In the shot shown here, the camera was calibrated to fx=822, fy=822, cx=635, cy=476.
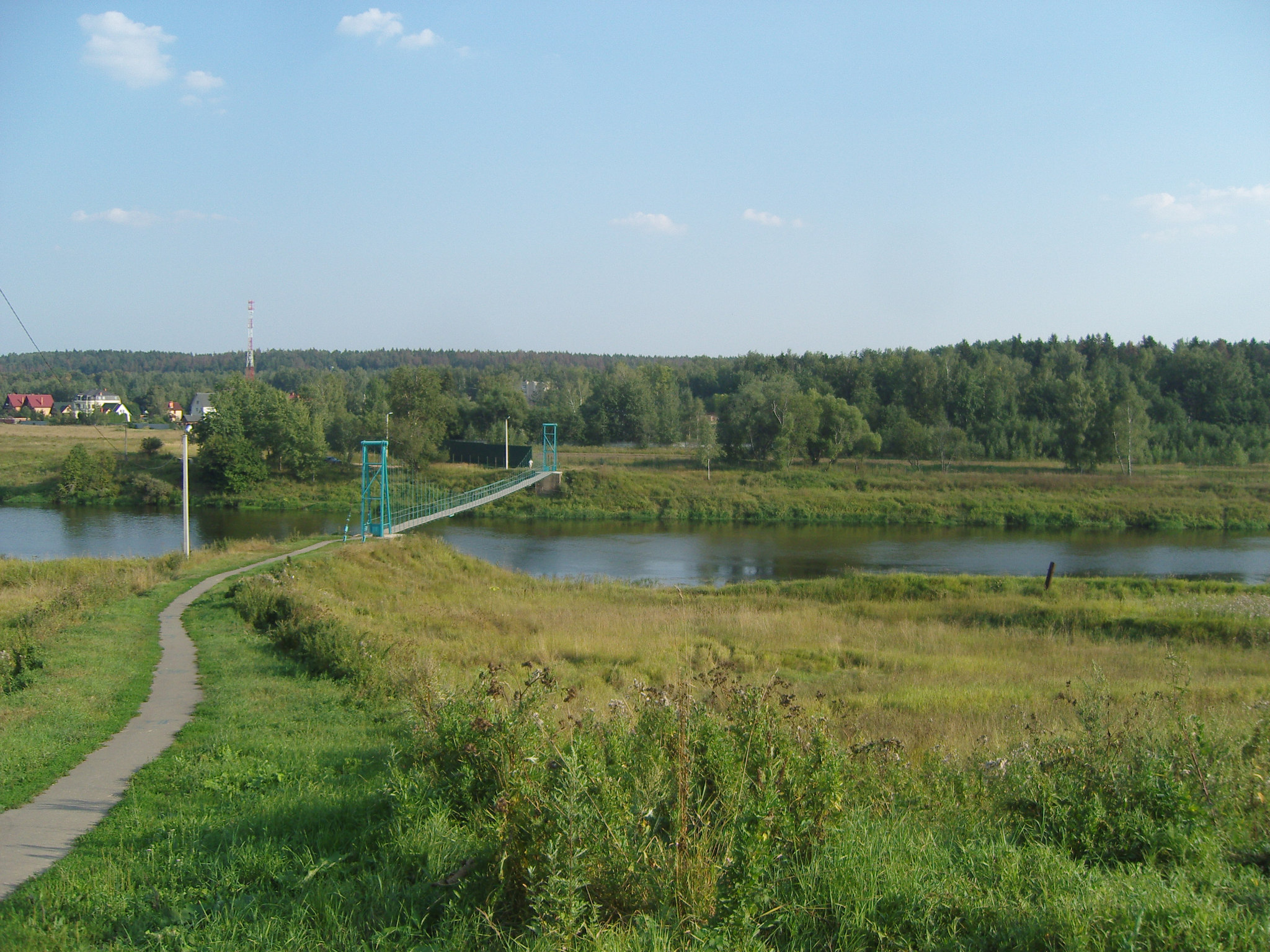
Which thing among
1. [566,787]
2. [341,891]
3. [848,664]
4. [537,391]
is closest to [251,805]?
[341,891]

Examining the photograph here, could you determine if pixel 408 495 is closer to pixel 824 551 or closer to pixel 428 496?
pixel 428 496

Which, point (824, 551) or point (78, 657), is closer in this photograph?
point (78, 657)

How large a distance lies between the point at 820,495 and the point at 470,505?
2074 centimetres

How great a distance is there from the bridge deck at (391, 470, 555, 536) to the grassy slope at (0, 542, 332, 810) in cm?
766

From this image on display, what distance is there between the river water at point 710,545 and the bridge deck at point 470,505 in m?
1.68

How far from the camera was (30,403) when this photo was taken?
90.0 meters

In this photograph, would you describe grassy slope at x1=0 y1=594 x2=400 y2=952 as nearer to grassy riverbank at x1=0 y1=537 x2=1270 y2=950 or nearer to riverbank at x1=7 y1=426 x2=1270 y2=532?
grassy riverbank at x1=0 y1=537 x2=1270 y2=950

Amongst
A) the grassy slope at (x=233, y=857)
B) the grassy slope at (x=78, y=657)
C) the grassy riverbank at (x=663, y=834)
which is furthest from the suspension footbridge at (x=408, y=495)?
the grassy riverbank at (x=663, y=834)

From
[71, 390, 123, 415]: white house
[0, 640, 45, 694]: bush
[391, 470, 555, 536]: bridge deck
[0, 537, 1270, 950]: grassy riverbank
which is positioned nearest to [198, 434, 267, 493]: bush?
[391, 470, 555, 536]: bridge deck

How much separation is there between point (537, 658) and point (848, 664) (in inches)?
191

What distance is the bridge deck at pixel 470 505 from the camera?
25.6 metres

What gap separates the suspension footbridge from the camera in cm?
2388

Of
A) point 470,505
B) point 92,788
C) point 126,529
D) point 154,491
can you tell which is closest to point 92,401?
point 154,491

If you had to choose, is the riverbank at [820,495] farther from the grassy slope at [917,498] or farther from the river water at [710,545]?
the river water at [710,545]
